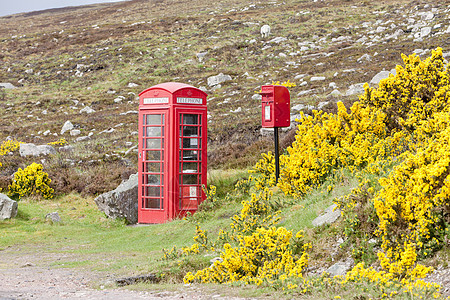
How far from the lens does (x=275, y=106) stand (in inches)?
462

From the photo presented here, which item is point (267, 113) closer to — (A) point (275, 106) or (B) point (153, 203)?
(A) point (275, 106)

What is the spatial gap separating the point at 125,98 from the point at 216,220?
2538 cm

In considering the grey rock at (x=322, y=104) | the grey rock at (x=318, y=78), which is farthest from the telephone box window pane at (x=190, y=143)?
the grey rock at (x=318, y=78)

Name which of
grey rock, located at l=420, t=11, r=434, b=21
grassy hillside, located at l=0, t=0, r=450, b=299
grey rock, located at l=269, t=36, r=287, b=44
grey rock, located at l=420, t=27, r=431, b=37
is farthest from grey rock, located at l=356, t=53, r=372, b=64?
grey rock, located at l=269, t=36, r=287, b=44

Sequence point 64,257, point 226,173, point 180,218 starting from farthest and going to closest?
point 226,173, point 180,218, point 64,257

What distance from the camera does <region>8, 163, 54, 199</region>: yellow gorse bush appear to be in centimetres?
1569

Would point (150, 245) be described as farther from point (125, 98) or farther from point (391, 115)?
point (125, 98)

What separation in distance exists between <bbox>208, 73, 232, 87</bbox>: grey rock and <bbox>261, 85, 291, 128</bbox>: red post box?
2245 centimetres

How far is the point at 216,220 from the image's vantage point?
10945 mm

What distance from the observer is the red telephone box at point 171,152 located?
12211mm

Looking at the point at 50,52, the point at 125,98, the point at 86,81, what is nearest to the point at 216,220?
the point at 125,98

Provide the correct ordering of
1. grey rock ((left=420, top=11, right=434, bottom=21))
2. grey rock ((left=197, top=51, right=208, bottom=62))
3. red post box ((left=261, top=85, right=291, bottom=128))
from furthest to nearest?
grey rock ((left=197, top=51, right=208, bottom=62))
grey rock ((left=420, top=11, right=434, bottom=21))
red post box ((left=261, top=85, right=291, bottom=128))

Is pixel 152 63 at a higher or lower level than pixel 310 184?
higher

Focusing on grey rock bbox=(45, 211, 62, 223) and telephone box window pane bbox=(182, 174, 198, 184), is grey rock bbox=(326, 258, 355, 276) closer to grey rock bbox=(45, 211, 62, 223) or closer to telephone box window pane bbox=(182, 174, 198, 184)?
telephone box window pane bbox=(182, 174, 198, 184)
